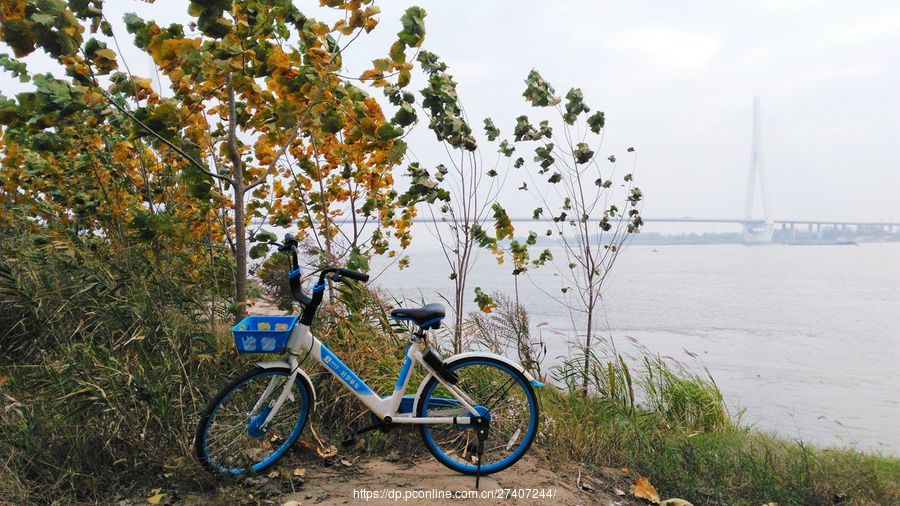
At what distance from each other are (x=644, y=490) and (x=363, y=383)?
1.46 meters

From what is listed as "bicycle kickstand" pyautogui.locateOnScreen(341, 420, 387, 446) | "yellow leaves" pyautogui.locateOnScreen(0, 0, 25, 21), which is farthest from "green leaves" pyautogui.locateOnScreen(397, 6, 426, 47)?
"bicycle kickstand" pyautogui.locateOnScreen(341, 420, 387, 446)

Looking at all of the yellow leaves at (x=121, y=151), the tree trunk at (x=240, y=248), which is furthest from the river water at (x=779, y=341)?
the yellow leaves at (x=121, y=151)

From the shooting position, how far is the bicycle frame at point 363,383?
2.96 meters

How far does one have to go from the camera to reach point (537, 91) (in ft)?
18.7

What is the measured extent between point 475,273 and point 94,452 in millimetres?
25384

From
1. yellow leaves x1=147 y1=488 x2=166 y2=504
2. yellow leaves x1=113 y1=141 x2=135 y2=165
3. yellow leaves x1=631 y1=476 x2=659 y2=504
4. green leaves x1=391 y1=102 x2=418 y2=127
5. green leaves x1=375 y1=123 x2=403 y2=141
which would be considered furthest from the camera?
yellow leaves x1=113 y1=141 x2=135 y2=165

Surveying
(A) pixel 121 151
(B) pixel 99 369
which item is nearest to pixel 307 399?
(B) pixel 99 369

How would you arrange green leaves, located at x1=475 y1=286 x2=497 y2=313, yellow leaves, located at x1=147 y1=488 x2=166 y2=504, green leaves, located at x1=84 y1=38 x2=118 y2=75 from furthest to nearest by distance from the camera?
green leaves, located at x1=475 y1=286 x2=497 y2=313, green leaves, located at x1=84 y1=38 x2=118 y2=75, yellow leaves, located at x1=147 y1=488 x2=166 y2=504

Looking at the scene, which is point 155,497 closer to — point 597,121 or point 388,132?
point 388,132

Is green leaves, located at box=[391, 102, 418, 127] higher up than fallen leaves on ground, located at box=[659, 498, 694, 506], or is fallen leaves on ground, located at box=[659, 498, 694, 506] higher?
green leaves, located at box=[391, 102, 418, 127]

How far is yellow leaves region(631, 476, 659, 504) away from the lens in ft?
10.5

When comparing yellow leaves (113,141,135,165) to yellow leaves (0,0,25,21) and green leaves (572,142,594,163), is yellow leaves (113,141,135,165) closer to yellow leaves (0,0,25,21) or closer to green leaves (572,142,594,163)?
yellow leaves (0,0,25,21)

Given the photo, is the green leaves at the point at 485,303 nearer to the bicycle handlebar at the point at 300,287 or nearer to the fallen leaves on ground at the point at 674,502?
the fallen leaves on ground at the point at 674,502

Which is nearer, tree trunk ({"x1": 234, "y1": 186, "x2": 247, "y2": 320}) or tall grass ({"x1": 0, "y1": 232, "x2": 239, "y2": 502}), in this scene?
tall grass ({"x1": 0, "y1": 232, "x2": 239, "y2": 502})
